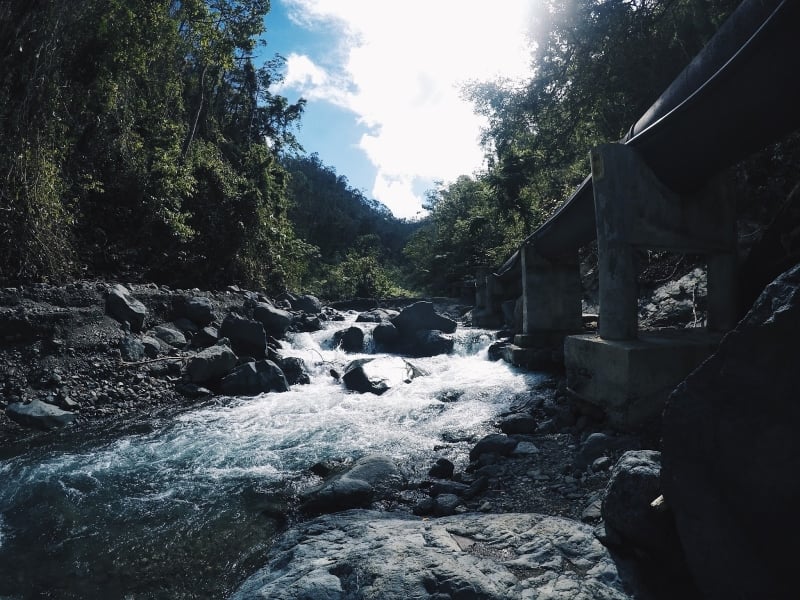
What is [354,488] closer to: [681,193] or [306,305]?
[681,193]

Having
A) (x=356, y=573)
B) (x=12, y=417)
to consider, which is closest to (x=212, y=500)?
(x=356, y=573)

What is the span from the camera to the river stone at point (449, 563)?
249 centimetres

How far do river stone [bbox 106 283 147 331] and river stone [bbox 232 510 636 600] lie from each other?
801cm

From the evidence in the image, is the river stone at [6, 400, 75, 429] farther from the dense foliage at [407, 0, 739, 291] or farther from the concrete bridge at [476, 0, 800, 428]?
the dense foliage at [407, 0, 739, 291]

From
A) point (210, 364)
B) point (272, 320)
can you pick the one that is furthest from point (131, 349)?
point (272, 320)

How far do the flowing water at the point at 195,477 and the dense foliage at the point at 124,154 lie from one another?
212 inches

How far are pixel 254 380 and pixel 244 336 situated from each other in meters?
2.09

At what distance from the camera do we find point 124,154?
13305 mm

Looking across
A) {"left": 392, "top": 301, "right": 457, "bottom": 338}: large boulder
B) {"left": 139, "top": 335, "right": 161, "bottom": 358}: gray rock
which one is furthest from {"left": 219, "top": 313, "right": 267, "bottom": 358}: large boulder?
{"left": 392, "top": 301, "right": 457, "bottom": 338}: large boulder

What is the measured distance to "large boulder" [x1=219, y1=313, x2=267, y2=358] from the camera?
1110 cm

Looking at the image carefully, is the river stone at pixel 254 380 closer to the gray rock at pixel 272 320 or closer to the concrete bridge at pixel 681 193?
Answer: the gray rock at pixel 272 320

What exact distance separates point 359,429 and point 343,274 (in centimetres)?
2825

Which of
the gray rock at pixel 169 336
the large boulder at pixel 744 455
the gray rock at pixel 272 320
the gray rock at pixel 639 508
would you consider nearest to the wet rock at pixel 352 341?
the gray rock at pixel 272 320

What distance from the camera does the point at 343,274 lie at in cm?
3459
